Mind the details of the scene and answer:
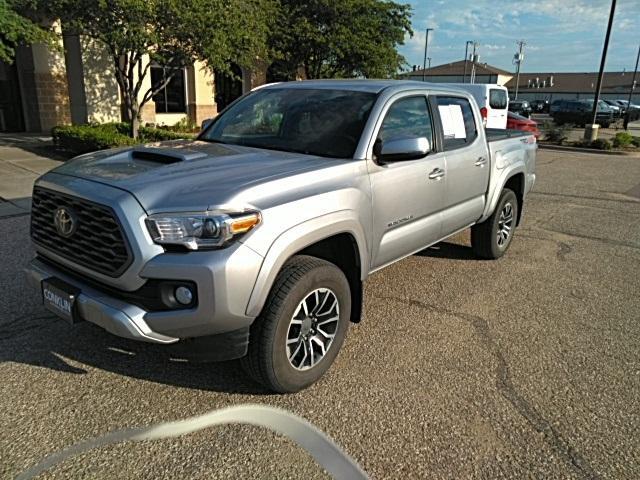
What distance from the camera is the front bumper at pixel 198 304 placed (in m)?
2.41

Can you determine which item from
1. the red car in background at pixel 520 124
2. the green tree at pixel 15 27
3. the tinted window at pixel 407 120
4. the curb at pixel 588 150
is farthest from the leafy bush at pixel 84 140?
the curb at pixel 588 150

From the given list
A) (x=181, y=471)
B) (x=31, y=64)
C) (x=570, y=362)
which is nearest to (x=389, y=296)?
(x=570, y=362)

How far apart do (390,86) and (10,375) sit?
322 centimetres

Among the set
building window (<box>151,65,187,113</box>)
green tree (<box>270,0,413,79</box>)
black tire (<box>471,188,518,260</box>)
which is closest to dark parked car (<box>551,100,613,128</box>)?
green tree (<box>270,0,413,79</box>)

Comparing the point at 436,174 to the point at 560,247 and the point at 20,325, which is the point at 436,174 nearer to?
the point at 560,247

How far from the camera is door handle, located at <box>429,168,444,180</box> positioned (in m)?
4.00

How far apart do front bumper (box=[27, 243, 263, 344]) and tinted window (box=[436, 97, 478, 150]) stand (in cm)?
249

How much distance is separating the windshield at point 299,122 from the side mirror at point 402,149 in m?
0.22

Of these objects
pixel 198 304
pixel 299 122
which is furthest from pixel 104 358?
pixel 299 122

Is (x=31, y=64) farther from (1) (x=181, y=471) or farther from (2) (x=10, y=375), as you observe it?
(1) (x=181, y=471)

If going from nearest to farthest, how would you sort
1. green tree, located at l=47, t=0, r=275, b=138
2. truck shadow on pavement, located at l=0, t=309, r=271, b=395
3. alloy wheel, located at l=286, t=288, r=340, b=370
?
alloy wheel, located at l=286, t=288, r=340, b=370, truck shadow on pavement, located at l=0, t=309, r=271, b=395, green tree, located at l=47, t=0, r=275, b=138

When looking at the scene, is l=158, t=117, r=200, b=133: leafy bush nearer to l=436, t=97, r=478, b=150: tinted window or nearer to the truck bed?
the truck bed

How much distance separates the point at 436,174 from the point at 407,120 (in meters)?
0.49

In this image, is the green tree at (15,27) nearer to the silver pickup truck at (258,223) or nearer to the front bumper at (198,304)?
the silver pickup truck at (258,223)
